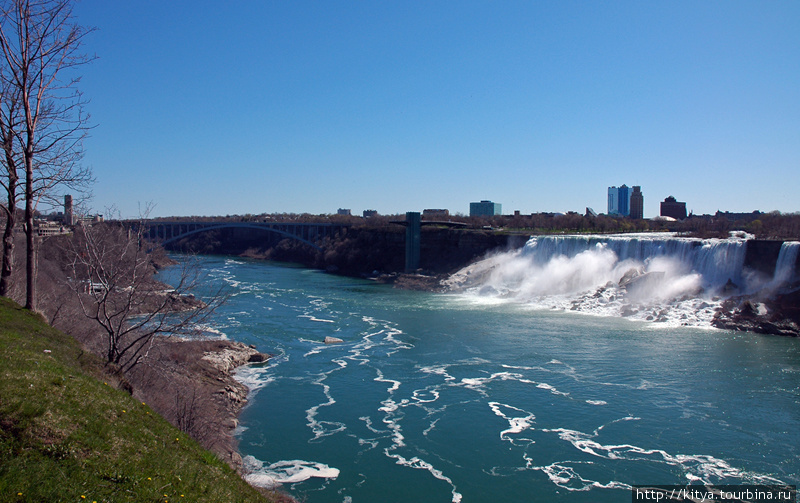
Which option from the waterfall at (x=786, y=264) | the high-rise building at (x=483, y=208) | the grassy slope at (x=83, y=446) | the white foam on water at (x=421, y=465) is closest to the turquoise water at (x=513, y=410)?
the white foam on water at (x=421, y=465)

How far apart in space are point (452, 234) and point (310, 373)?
29696 millimetres

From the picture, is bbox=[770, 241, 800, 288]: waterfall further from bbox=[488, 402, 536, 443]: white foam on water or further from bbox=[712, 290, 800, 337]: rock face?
bbox=[488, 402, 536, 443]: white foam on water

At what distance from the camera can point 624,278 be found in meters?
26.4

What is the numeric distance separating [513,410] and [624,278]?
56.1 ft

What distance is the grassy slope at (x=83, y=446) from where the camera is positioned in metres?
4.16

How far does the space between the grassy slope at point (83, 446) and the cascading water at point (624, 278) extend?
19.7 m

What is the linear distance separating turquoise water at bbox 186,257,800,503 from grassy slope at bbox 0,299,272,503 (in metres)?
2.73

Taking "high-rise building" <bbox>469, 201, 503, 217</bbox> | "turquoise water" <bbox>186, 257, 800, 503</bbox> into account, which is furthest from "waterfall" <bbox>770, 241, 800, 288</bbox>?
"high-rise building" <bbox>469, 201, 503, 217</bbox>

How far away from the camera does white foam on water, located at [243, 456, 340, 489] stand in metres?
8.31

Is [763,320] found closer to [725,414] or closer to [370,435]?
[725,414]

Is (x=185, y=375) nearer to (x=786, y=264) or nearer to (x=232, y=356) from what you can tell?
(x=232, y=356)

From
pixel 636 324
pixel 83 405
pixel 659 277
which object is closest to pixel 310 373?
pixel 83 405

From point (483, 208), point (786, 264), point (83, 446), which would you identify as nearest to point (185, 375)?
point (83, 446)

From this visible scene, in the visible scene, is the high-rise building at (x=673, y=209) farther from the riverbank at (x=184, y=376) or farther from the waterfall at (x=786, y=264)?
the riverbank at (x=184, y=376)
